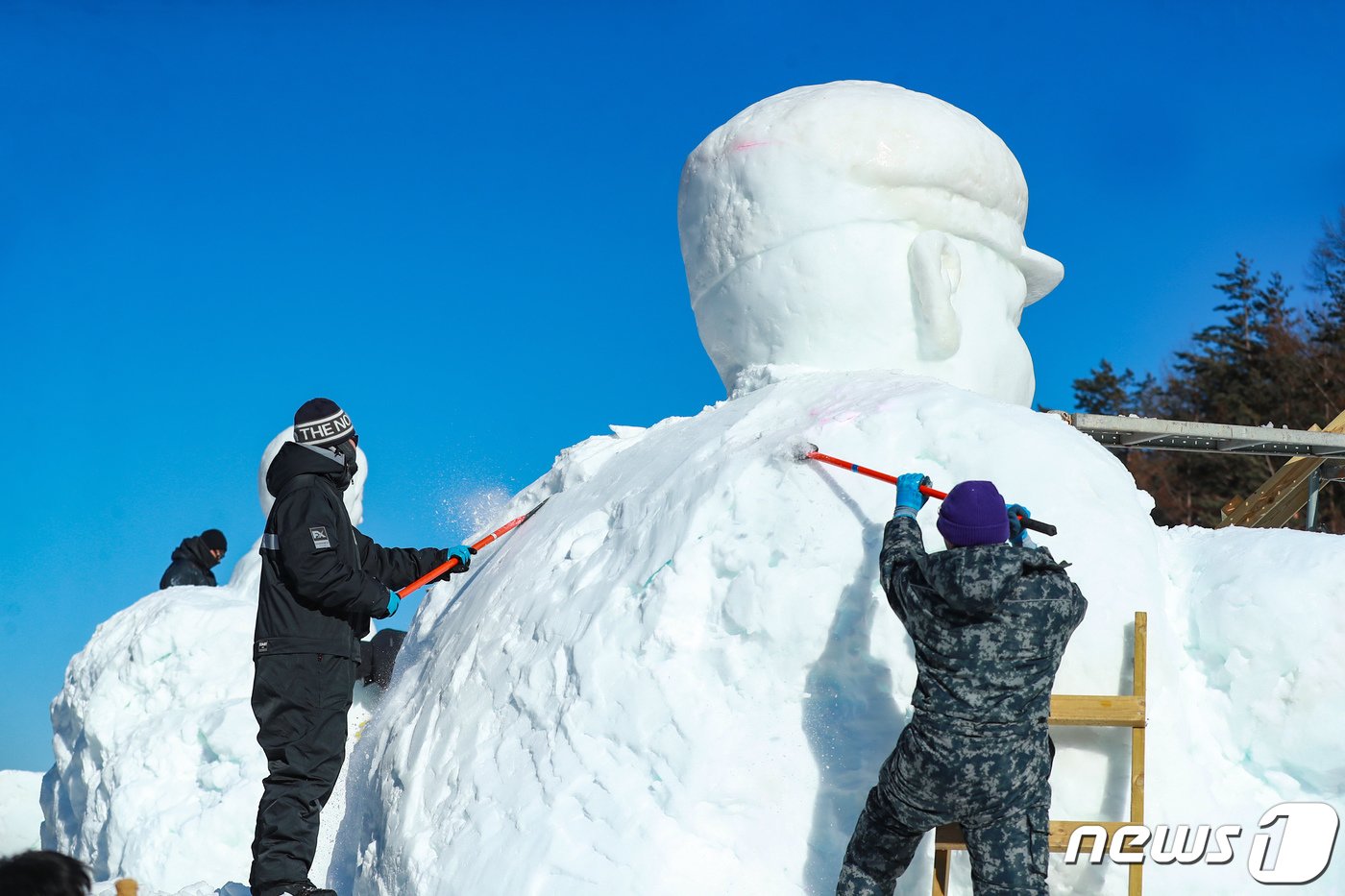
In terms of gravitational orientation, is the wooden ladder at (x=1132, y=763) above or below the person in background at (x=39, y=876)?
above

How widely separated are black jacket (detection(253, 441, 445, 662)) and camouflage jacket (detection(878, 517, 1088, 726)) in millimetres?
2034

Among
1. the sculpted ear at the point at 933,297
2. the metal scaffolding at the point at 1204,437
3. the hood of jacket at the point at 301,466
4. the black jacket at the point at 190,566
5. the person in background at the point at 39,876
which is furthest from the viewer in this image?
the black jacket at the point at 190,566

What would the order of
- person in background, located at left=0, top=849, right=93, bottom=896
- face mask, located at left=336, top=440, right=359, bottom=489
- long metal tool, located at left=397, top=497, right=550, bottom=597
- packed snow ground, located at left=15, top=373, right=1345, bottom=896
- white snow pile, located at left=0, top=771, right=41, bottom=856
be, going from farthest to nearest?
white snow pile, located at left=0, top=771, right=41, bottom=856 → long metal tool, located at left=397, top=497, right=550, bottom=597 → face mask, located at left=336, top=440, right=359, bottom=489 → packed snow ground, located at left=15, top=373, right=1345, bottom=896 → person in background, located at left=0, top=849, right=93, bottom=896

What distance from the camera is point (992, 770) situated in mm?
→ 3336

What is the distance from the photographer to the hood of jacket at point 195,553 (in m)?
10.4

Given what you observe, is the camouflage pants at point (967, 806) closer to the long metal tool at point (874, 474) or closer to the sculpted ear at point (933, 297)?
the long metal tool at point (874, 474)

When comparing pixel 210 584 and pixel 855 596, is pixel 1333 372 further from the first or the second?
pixel 855 596

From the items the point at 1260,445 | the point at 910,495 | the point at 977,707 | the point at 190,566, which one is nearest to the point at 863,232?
the point at 910,495

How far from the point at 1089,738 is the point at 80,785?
25.9 feet

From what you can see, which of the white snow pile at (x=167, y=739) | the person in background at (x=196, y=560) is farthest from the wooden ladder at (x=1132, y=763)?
the person in background at (x=196, y=560)

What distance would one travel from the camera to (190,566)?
409 inches

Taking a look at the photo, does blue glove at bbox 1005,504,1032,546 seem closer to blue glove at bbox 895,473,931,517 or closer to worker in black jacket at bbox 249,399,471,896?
blue glove at bbox 895,473,931,517

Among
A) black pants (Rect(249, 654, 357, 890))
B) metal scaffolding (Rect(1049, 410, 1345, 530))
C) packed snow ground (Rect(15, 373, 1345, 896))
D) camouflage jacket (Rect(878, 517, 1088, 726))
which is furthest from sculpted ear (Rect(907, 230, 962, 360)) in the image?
metal scaffolding (Rect(1049, 410, 1345, 530))

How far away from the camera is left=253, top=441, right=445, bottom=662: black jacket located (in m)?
4.25
